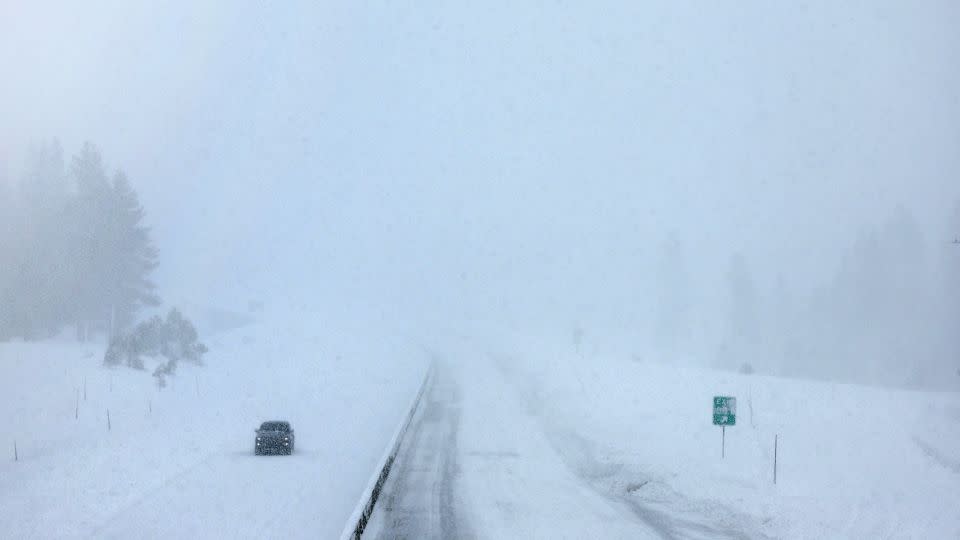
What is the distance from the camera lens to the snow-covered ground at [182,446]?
1633cm

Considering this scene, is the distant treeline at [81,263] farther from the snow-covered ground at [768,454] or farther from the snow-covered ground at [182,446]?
the snow-covered ground at [768,454]

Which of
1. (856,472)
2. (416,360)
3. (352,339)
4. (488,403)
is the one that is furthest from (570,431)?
(352,339)

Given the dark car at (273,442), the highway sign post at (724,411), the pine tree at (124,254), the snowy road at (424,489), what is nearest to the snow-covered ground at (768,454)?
the highway sign post at (724,411)

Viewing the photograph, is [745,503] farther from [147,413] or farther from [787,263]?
[787,263]

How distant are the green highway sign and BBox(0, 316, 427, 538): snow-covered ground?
389 inches

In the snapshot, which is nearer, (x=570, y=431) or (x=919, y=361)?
(x=570, y=431)

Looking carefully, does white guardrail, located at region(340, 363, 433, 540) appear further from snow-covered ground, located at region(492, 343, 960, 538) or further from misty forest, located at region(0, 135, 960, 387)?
misty forest, located at region(0, 135, 960, 387)

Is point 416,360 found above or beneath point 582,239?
beneath

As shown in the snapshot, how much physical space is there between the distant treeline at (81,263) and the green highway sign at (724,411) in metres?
50.9

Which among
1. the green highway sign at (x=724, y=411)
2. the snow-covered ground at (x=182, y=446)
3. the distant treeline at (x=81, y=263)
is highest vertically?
the distant treeline at (x=81, y=263)

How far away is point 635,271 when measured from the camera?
16688 cm

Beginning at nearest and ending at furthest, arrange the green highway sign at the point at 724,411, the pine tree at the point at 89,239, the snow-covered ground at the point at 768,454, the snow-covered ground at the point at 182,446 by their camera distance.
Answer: the snow-covered ground at the point at 768,454
the snow-covered ground at the point at 182,446
the green highway sign at the point at 724,411
the pine tree at the point at 89,239

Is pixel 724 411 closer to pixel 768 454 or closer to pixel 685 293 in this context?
pixel 768 454

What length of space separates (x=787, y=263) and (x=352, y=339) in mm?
127812
